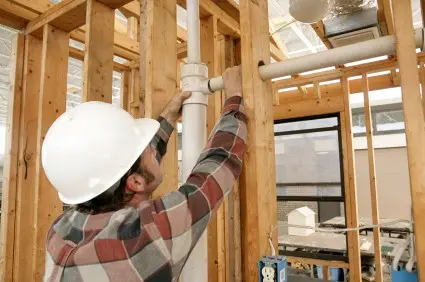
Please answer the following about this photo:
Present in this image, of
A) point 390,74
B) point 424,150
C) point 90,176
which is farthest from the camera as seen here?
point 390,74

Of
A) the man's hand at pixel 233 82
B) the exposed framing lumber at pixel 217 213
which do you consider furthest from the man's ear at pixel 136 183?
the exposed framing lumber at pixel 217 213

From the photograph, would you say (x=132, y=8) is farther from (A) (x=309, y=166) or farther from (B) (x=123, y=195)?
(A) (x=309, y=166)

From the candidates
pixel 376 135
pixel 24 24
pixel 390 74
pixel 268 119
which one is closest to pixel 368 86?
pixel 390 74

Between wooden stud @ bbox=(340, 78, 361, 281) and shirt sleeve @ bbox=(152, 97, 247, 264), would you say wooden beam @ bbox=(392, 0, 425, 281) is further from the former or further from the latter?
wooden stud @ bbox=(340, 78, 361, 281)

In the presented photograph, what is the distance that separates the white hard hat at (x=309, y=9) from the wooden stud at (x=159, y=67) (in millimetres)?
643

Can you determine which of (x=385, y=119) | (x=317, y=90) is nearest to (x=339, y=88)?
(x=317, y=90)

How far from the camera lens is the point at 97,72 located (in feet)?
5.37

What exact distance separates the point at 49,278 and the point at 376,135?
7.47 metres

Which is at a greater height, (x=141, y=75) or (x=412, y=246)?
(x=141, y=75)

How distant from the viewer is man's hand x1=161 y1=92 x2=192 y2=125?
117cm

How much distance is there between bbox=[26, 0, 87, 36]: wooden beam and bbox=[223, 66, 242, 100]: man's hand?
3.59 ft

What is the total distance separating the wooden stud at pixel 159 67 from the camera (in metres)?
1.27

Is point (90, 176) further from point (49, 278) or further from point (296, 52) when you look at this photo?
point (296, 52)

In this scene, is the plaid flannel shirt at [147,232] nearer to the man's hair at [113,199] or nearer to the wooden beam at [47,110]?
the man's hair at [113,199]
